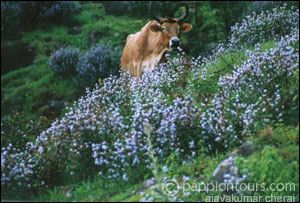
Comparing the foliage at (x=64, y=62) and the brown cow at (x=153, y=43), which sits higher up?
the brown cow at (x=153, y=43)

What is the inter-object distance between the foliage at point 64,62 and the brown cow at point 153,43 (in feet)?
5.94

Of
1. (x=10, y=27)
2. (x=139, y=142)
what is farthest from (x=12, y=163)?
(x=10, y=27)

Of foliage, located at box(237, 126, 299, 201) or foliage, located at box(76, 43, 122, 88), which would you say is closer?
foliage, located at box(237, 126, 299, 201)

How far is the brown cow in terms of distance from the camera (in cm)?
900

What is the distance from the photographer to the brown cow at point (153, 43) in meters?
9.00

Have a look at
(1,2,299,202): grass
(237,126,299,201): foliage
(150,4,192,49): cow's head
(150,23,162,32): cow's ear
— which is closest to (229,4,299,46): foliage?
(1,2,299,202): grass

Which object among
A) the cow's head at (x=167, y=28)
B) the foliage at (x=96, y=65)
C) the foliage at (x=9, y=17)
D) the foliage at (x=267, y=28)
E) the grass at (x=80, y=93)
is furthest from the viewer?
the foliage at (x=9, y=17)

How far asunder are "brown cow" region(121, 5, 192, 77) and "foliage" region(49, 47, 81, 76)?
1.81m

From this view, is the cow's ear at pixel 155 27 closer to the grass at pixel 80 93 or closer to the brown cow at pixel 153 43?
the brown cow at pixel 153 43

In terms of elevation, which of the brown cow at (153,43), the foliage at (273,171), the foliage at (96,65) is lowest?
the foliage at (273,171)

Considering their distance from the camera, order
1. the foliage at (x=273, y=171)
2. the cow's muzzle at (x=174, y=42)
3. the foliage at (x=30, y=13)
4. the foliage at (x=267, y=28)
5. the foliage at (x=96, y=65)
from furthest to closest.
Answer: the foliage at (x=30, y=13)
the foliage at (x=96, y=65)
the cow's muzzle at (x=174, y=42)
the foliage at (x=267, y=28)
the foliage at (x=273, y=171)

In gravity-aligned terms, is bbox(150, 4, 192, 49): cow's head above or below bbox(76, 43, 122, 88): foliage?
above

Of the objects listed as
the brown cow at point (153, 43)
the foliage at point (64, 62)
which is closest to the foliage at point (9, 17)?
the foliage at point (64, 62)

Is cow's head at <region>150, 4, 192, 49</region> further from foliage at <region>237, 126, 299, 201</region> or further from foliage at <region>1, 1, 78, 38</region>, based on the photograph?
foliage at <region>1, 1, 78, 38</region>
